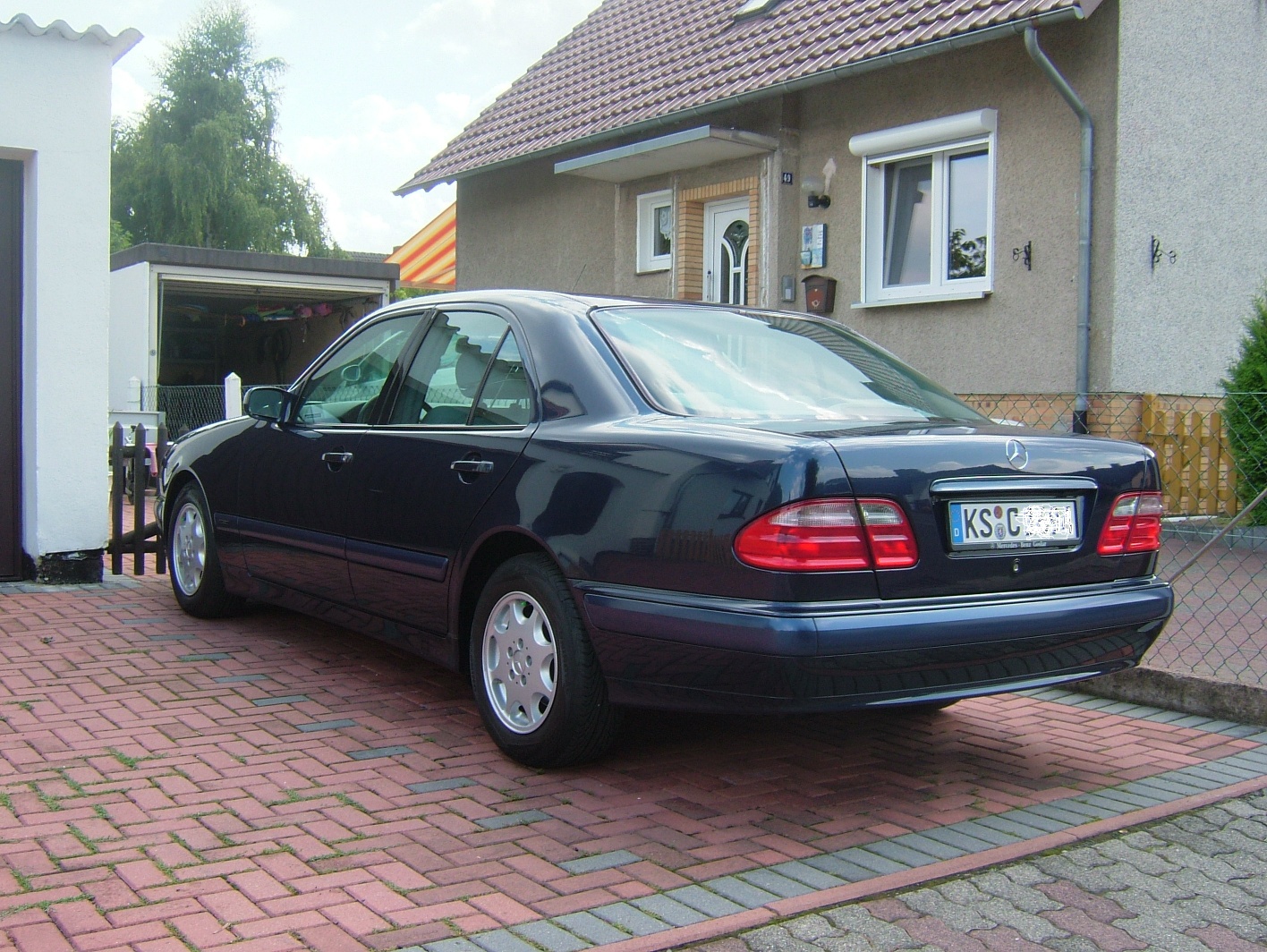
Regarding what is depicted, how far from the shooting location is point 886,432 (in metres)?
3.67

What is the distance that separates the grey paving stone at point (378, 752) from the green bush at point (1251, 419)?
729 cm

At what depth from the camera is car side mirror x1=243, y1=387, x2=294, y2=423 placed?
5.63 meters

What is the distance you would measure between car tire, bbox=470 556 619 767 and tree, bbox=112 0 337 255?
49.7m

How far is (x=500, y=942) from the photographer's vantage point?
2.82 meters

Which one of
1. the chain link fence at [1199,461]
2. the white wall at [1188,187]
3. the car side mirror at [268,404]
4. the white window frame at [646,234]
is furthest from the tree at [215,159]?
the car side mirror at [268,404]

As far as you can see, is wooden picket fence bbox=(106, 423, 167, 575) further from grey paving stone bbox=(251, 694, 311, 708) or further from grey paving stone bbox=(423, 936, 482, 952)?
grey paving stone bbox=(423, 936, 482, 952)

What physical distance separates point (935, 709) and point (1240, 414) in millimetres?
5792

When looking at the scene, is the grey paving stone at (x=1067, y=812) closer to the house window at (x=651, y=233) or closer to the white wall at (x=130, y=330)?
the house window at (x=651, y=233)

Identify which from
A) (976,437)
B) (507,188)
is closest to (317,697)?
(976,437)

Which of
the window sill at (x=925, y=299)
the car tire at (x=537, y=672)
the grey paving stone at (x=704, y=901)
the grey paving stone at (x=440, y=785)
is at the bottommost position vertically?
the grey paving stone at (x=704, y=901)

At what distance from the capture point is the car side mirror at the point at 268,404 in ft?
18.5

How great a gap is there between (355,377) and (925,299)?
713 cm

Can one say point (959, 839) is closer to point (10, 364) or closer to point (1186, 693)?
point (1186, 693)

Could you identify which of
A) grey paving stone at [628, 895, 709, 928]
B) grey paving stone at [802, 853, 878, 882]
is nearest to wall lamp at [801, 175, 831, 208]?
grey paving stone at [802, 853, 878, 882]
